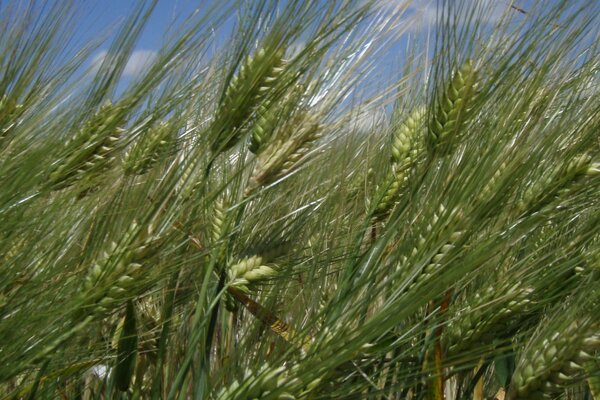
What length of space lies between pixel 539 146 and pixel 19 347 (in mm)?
665

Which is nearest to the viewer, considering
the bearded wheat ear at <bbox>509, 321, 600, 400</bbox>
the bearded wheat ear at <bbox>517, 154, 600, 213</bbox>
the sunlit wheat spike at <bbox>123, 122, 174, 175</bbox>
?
the bearded wheat ear at <bbox>509, 321, 600, 400</bbox>

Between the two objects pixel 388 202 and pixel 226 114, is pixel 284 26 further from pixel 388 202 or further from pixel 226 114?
pixel 388 202

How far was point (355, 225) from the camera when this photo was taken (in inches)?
52.3

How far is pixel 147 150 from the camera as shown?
4.16 ft

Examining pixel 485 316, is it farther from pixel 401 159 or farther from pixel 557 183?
pixel 401 159

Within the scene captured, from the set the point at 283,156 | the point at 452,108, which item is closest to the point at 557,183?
the point at 452,108

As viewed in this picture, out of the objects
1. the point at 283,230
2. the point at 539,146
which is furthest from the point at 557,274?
the point at 283,230

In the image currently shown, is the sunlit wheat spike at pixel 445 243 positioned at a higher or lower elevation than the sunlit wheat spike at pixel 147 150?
higher

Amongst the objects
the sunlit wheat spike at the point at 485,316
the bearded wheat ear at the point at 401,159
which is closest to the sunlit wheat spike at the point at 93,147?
the bearded wheat ear at the point at 401,159

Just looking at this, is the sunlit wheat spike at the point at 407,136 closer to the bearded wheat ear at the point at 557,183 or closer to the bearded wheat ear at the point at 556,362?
the bearded wheat ear at the point at 557,183

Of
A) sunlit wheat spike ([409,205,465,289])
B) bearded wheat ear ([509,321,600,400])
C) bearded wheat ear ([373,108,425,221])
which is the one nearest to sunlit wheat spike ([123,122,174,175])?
bearded wheat ear ([373,108,425,221])

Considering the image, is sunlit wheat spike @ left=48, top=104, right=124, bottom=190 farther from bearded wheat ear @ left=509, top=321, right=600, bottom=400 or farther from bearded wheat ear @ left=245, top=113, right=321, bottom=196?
bearded wheat ear @ left=509, top=321, right=600, bottom=400

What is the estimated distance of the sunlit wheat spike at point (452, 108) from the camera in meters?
1.11

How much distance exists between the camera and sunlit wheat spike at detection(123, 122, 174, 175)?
122 centimetres
